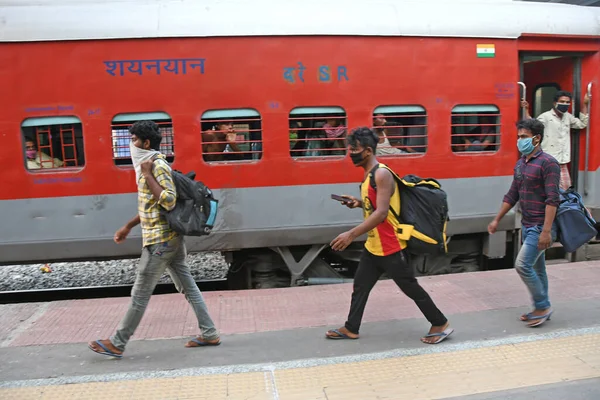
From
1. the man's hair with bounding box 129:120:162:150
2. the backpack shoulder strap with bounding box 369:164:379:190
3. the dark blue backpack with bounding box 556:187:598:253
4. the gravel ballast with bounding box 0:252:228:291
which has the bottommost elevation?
the gravel ballast with bounding box 0:252:228:291

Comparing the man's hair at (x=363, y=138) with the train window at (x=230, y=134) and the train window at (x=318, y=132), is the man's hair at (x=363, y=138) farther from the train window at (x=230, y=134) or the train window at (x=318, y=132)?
the train window at (x=230, y=134)

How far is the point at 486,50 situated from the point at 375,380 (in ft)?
13.4

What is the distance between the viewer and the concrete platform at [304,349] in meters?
3.35

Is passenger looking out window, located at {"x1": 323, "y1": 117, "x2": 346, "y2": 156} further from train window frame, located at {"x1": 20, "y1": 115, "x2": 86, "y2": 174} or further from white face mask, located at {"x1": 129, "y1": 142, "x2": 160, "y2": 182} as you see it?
train window frame, located at {"x1": 20, "y1": 115, "x2": 86, "y2": 174}

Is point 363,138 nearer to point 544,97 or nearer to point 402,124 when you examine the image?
point 402,124

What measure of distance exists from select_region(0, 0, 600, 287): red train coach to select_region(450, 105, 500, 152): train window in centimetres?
2

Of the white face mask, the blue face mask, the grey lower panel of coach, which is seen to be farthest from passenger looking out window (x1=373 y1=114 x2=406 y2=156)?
the white face mask

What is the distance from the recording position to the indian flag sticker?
5762 mm

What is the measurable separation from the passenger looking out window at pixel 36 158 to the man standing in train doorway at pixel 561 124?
5.29 metres

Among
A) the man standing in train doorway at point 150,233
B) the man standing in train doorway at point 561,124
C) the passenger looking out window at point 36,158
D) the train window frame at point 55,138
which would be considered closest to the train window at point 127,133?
the train window frame at point 55,138

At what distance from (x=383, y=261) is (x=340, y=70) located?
2.47m

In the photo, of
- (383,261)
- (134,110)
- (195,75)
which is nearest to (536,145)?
(383,261)

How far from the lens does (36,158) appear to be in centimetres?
517

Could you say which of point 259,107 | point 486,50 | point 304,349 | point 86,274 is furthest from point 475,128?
point 86,274
